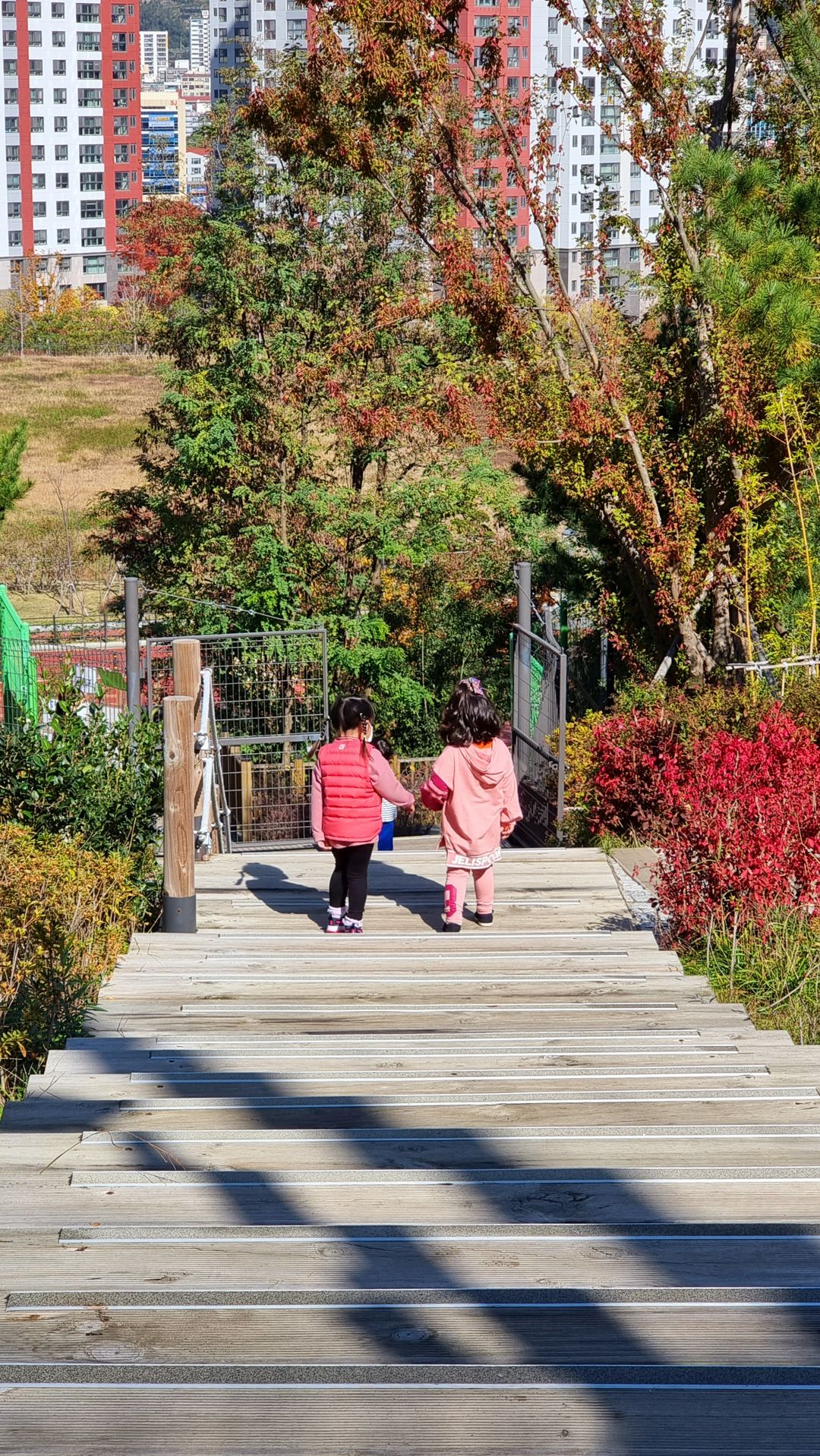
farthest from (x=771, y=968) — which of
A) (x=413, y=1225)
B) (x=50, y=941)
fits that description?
(x=413, y=1225)

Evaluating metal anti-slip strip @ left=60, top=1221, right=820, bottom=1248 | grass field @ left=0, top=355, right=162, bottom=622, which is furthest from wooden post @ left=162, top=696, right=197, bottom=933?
grass field @ left=0, top=355, right=162, bottom=622

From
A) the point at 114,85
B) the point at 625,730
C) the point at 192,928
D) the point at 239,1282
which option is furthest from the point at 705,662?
the point at 114,85

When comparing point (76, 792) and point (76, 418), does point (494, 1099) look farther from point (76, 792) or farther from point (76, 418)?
point (76, 418)

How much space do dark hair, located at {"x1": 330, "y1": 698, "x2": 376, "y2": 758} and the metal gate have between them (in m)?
5.52

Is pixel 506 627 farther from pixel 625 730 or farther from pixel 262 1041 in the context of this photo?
pixel 262 1041

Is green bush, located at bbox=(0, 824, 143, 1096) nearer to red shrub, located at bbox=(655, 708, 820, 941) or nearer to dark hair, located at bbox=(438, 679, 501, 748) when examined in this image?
dark hair, located at bbox=(438, 679, 501, 748)

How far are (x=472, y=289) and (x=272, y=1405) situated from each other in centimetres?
1178

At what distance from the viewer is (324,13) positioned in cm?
1266

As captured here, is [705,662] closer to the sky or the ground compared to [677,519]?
closer to the ground

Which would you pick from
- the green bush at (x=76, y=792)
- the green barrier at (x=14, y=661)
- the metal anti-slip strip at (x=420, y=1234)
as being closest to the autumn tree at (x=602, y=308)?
the green barrier at (x=14, y=661)

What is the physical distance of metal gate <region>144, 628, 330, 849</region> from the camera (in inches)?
518

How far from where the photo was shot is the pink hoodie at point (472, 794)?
6840 millimetres

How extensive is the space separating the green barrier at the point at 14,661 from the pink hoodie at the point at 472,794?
518 centimetres

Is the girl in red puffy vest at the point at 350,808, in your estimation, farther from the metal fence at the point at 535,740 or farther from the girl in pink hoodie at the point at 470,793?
the metal fence at the point at 535,740
